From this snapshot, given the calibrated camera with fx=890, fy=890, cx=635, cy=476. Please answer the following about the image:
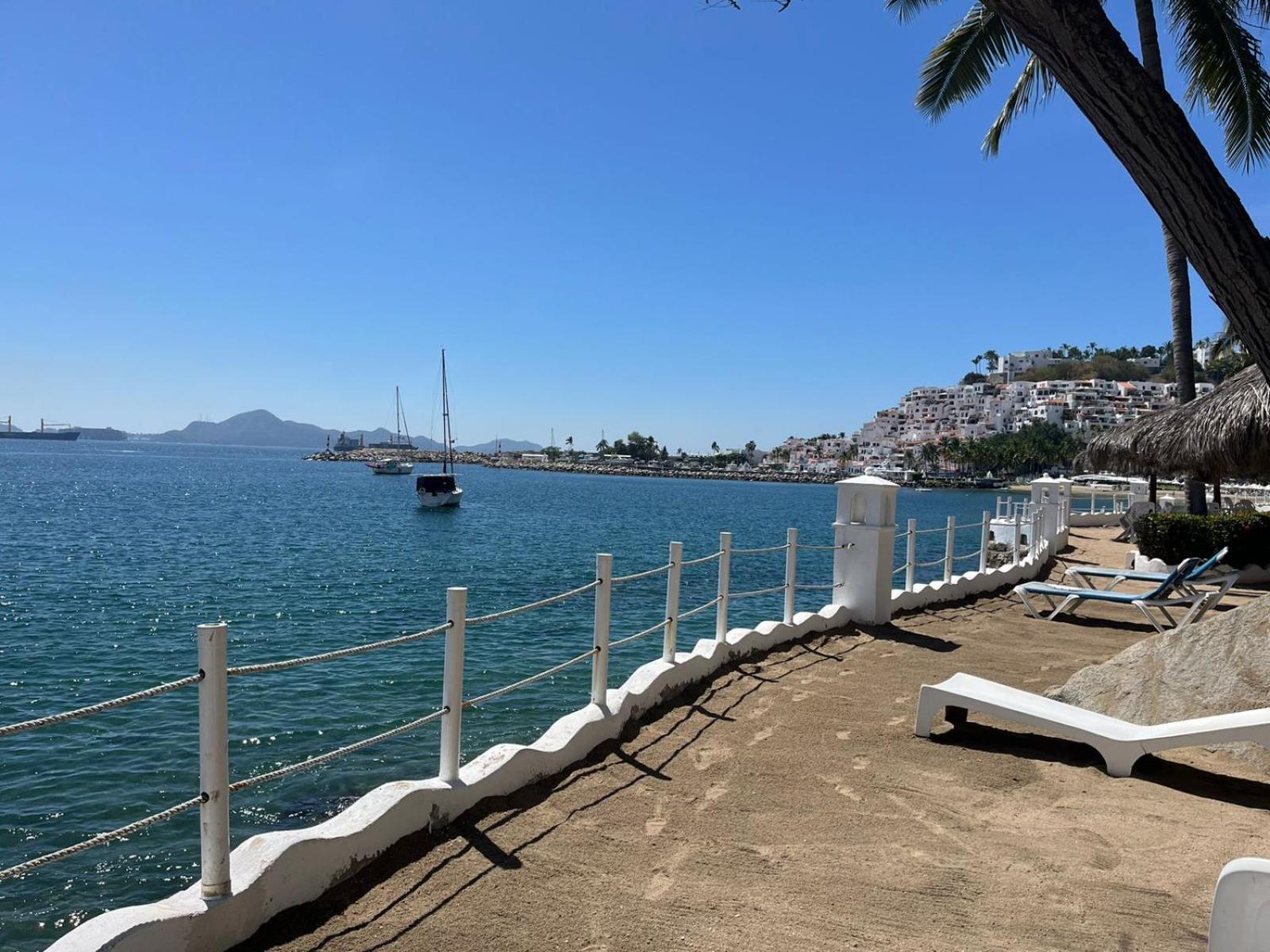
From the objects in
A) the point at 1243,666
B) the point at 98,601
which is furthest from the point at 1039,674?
the point at 98,601

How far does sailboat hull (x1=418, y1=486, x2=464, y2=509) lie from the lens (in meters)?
54.1

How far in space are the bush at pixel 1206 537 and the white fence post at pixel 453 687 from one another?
45.9ft

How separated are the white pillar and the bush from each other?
25.7ft

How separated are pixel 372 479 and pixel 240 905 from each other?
109638 mm

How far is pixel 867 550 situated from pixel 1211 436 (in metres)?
7.84

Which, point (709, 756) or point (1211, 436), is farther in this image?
point (1211, 436)

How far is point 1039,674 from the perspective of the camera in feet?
25.6

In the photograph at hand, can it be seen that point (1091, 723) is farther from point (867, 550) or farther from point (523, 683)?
point (867, 550)

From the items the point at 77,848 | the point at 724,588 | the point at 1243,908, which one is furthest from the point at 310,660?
the point at 724,588

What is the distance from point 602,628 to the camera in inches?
218

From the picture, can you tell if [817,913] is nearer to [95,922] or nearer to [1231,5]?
[95,922]

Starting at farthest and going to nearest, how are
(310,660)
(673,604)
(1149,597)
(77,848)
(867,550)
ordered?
(1149,597)
(867,550)
(673,604)
(310,660)
(77,848)

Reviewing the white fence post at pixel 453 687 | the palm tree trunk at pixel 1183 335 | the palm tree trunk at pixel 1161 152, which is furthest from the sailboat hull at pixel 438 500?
the palm tree trunk at pixel 1161 152

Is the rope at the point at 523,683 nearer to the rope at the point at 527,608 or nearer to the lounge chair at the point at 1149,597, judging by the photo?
the rope at the point at 527,608
